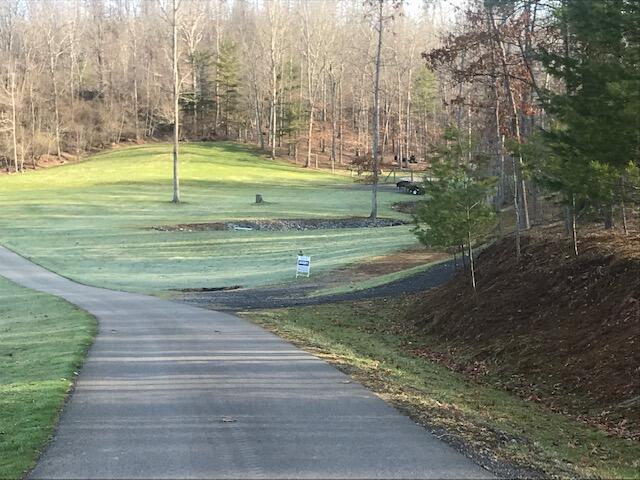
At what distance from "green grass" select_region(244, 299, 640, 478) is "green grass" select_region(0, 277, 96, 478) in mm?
3888

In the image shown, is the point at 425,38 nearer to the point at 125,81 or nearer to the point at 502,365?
the point at 125,81

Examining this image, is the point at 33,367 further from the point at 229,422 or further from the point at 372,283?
the point at 372,283

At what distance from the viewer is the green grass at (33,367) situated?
6.39m

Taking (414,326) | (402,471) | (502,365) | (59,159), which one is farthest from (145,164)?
(402,471)

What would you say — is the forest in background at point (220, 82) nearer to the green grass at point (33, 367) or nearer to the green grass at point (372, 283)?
the green grass at point (372, 283)

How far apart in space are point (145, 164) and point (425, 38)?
36.7 metres

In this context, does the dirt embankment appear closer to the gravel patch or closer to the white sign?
the white sign

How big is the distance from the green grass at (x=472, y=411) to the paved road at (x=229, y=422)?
45 cm

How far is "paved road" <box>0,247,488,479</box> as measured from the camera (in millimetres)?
5637

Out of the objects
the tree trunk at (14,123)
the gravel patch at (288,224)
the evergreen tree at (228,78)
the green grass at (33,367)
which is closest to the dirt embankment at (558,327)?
the green grass at (33,367)

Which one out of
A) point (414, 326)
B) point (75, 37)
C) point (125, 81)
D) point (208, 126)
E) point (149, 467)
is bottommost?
point (414, 326)

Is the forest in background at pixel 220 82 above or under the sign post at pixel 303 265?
above

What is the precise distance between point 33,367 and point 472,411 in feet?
22.6

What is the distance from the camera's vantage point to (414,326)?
15.8 m
